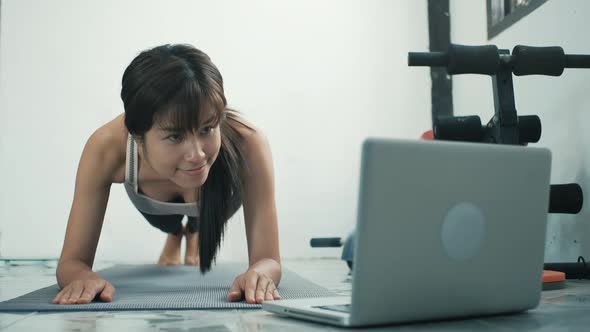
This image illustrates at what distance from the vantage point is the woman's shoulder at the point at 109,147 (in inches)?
54.9

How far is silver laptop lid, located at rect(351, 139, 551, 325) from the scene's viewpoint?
0.69 meters

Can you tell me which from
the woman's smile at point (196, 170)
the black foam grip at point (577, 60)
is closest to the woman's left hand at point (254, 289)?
the woman's smile at point (196, 170)

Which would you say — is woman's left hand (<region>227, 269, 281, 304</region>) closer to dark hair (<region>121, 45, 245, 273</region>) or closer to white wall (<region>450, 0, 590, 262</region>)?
dark hair (<region>121, 45, 245, 273</region>)

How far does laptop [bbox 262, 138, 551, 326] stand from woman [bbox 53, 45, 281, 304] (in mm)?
437

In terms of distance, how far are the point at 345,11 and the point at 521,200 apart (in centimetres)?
265

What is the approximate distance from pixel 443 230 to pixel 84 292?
780 millimetres

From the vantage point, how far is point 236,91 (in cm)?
321

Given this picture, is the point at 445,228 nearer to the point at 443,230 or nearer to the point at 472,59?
the point at 443,230

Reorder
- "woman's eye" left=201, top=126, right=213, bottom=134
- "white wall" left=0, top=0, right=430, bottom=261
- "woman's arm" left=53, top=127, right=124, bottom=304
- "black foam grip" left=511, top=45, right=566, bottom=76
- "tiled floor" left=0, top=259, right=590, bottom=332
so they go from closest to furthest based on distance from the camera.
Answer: "tiled floor" left=0, top=259, right=590, bottom=332 → "woman's eye" left=201, top=126, right=213, bottom=134 → "woman's arm" left=53, top=127, right=124, bottom=304 → "black foam grip" left=511, top=45, right=566, bottom=76 → "white wall" left=0, top=0, right=430, bottom=261

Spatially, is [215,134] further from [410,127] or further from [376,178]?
[410,127]

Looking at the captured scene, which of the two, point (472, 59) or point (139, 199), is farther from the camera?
point (139, 199)

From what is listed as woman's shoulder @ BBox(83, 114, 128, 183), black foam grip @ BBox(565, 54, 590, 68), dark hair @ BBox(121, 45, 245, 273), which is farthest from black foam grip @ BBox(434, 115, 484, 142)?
woman's shoulder @ BBox(83, 114, 128, 183)

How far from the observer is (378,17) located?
3.30m

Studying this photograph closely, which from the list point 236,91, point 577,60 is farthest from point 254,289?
point 236,91
